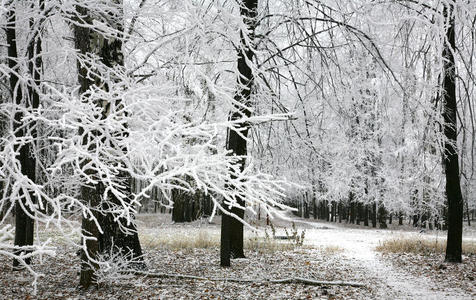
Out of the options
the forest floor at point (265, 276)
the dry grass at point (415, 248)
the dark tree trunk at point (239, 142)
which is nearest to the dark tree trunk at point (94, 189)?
the forest floor at point (265, 276)

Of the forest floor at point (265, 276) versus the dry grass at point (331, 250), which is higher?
the forest floor at point (265, 276)

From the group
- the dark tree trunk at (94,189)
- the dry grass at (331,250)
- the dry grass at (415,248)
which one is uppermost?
the dark tree trunk at (94,189)

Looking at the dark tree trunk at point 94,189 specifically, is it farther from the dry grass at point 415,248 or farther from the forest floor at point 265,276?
the dry grass at point 415,248

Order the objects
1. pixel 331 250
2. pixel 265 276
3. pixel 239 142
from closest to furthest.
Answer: pixel 265 276, pixel 239 142, pixel 331 250

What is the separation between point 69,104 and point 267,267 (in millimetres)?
7030

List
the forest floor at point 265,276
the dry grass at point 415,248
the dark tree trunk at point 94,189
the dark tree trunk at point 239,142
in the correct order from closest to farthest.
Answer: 1. the dark tree trunk at point 94,189
2. the forest floor at point 265,276
3. the dark tree trunk at point 239,142
4. the dry grass at point 415,248

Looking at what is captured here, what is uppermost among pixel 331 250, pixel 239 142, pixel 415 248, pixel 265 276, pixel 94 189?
pixel 239 142

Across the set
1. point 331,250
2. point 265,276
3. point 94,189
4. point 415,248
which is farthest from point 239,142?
point 415,248

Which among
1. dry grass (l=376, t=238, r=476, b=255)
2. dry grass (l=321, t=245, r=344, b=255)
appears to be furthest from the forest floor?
dry grass (l=376, t=238, r=476, b=255)

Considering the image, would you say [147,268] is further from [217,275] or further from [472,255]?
[472,255]

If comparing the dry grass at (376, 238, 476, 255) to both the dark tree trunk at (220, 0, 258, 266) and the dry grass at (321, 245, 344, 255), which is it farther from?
the dark tree trunk at (220, 0, 258, 266)

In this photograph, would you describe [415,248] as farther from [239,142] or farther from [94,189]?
[94,189]

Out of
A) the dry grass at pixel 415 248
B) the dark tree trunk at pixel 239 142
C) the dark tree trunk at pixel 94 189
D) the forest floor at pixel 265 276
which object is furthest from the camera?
the dry grass at pixel 415 248

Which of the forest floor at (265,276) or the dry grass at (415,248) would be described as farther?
the dry grass at (415,248)
